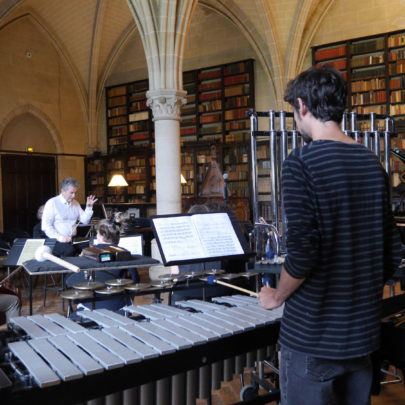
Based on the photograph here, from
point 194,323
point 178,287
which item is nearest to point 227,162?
point 178,287

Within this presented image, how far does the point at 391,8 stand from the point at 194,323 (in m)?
11.6

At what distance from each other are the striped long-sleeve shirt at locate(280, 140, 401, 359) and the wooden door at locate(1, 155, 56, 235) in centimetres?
1379

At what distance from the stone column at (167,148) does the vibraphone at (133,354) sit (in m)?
5.98

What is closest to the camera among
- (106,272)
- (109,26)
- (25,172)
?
(106,272)

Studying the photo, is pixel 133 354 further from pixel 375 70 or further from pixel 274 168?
pixel 375 70

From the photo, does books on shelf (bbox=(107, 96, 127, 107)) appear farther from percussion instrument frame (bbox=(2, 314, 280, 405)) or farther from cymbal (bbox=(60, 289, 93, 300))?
percussion instrument frame (bbox=(2, 314, 280, 405))

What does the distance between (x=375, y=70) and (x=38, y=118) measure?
9802 mm

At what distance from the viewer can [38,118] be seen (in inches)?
601

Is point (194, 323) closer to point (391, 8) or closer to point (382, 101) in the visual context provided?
point (382, 101)

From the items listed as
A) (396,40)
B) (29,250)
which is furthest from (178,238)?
(396,40)

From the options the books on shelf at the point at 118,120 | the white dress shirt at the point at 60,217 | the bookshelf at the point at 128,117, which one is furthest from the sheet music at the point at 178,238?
the books on shelf at the point at 118,120

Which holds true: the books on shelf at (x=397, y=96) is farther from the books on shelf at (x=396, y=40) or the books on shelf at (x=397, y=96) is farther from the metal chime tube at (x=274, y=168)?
the metal chime tube at (x=274, y=168)

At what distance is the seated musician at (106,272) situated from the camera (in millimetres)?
3771

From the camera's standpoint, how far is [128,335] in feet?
6.50
